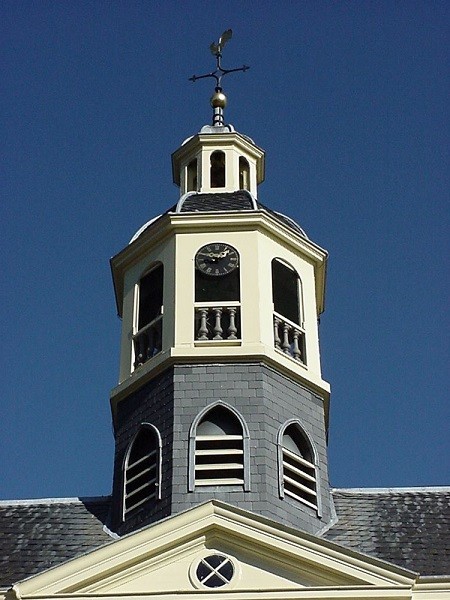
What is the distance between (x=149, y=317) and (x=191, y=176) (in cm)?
480

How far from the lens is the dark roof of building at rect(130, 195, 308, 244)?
2928 cm

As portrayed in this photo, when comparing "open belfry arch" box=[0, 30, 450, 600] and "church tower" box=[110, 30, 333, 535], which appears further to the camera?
"church tower" box=[110, 30, 333, 535]

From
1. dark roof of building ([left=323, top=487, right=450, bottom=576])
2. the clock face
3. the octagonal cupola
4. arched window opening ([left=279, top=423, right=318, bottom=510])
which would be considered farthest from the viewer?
the octagonal cupola

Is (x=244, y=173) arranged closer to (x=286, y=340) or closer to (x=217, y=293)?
(x=217, y=293)

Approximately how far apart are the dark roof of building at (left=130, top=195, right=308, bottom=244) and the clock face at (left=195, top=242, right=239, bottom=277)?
1.07m

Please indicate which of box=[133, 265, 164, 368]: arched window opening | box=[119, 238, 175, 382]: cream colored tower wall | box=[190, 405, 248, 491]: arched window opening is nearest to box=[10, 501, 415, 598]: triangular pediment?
box=[190, 405, 248, 491]: arched window opening

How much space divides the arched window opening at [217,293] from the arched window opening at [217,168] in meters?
4.21

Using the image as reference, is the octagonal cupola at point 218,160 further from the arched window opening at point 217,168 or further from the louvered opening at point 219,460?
the louvered opening at point 219,460

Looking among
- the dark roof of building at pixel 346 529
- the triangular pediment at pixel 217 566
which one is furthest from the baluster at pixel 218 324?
the triangular pediment at pixel 217 566

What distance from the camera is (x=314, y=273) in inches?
1162

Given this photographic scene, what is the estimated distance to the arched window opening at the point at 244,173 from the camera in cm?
3228

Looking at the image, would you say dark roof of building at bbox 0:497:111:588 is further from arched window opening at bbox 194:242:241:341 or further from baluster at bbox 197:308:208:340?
arched window opening at bbox 194:242:241:341

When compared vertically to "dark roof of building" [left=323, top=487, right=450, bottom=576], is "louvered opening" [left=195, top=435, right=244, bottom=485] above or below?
above

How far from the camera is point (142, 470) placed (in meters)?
25.8
